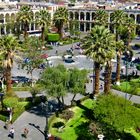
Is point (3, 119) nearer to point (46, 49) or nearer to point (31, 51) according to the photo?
point (31, 51)

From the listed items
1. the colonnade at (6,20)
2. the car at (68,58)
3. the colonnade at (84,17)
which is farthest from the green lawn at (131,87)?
the colonnade at (84,17)

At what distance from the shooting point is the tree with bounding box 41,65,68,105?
1900 inches

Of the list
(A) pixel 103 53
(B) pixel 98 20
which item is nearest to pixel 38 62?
(A) pixel 103 53

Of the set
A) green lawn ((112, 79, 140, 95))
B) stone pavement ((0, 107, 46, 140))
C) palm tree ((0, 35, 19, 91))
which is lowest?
stone pavement ((0, 107, 46, 140))

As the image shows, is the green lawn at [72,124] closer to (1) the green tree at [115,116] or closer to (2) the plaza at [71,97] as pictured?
(2) the plaza at [71,97]

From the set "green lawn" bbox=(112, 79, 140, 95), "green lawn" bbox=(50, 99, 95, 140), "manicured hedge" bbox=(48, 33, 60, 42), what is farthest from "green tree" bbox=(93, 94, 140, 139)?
"manicured hedge" bbox=(48, 33, 60, 42)

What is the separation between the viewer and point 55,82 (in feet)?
160

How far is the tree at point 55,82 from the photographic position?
48250 mm

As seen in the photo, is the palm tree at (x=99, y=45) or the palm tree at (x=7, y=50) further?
the palm tree at (x=7, y=50)

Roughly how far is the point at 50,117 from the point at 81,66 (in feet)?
103

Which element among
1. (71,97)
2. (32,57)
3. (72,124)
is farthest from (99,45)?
(32,57)

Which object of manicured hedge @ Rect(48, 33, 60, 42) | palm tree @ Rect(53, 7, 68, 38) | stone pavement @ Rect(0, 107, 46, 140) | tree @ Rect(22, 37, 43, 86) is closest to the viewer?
stone pavement @ Rect(0, 107, 46, 140)

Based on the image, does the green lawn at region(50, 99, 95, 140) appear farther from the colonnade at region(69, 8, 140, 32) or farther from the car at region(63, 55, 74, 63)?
the colonnade at region(69, 8, 140, 32)

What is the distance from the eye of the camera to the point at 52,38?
339 ft
